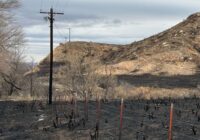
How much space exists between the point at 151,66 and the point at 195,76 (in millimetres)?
14680

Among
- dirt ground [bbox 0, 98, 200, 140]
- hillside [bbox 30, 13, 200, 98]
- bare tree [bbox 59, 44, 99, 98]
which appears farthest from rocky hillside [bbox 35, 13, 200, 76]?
dirt ground [bbox 0, 98, 200, 140]

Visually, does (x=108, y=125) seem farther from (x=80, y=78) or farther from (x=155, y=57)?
(x=155, y=57)

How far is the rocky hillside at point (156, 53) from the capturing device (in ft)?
335

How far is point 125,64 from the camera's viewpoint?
107 metres

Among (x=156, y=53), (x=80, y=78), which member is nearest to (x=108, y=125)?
(x=80, y=78)

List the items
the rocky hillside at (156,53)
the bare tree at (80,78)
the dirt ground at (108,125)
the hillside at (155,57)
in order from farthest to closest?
the rocky hillside at (156,53), the hillside at (155,57), the bare tree at (80,78), the dirt ground at (108,125)

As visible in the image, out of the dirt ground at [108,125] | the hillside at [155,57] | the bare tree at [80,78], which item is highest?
the hillside at [155,57]

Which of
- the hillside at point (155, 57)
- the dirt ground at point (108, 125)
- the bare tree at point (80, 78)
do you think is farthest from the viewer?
the hillside at point (155, 57)

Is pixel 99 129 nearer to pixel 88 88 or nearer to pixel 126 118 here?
pixel 126 118

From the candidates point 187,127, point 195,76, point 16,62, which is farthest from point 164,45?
point 187,127

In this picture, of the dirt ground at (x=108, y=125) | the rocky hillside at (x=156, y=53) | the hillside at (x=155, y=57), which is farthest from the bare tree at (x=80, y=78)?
the dirt ground at (x=108, y=125)

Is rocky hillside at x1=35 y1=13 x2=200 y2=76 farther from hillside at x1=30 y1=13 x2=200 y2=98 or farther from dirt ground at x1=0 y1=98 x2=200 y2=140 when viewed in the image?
dirt ground at x1=0 y1=98 x2=200 y2=140

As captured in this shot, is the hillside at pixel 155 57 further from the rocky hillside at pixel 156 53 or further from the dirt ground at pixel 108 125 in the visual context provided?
the dirt ground at pixel 108 125

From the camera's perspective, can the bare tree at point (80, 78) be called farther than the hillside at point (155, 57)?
No
